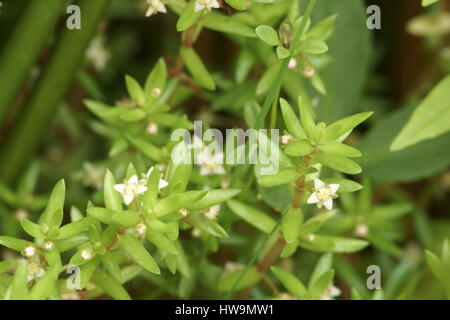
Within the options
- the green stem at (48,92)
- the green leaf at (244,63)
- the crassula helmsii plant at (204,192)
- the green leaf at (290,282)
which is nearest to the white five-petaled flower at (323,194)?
the crassula helmsii plant at (204,192)

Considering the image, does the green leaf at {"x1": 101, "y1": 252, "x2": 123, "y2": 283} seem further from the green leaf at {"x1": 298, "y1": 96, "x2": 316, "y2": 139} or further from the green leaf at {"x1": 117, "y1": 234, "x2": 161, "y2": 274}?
the green leaf at {"x1": 298, "y1": 96, "x2": 316, "y2": 139}

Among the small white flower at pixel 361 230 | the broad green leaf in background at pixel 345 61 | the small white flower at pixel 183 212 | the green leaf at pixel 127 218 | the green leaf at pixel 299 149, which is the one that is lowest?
the green leaf at pixel 127 218

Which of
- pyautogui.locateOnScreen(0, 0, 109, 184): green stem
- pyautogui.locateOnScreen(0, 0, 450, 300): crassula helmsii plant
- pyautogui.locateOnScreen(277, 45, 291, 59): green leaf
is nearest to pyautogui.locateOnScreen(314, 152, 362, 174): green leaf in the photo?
pyautogui.locateOnScreen(0, 0, 450, 300): crassula helmsii plant

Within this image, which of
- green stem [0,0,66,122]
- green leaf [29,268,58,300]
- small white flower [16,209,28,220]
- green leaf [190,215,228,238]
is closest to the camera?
green leaf [29,268,58,300]

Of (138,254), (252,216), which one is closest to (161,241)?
(138,254)

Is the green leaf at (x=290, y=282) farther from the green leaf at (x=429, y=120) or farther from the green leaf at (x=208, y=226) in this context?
the green leaf at (x=429, y=120)

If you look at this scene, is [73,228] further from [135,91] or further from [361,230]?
[361,230]
